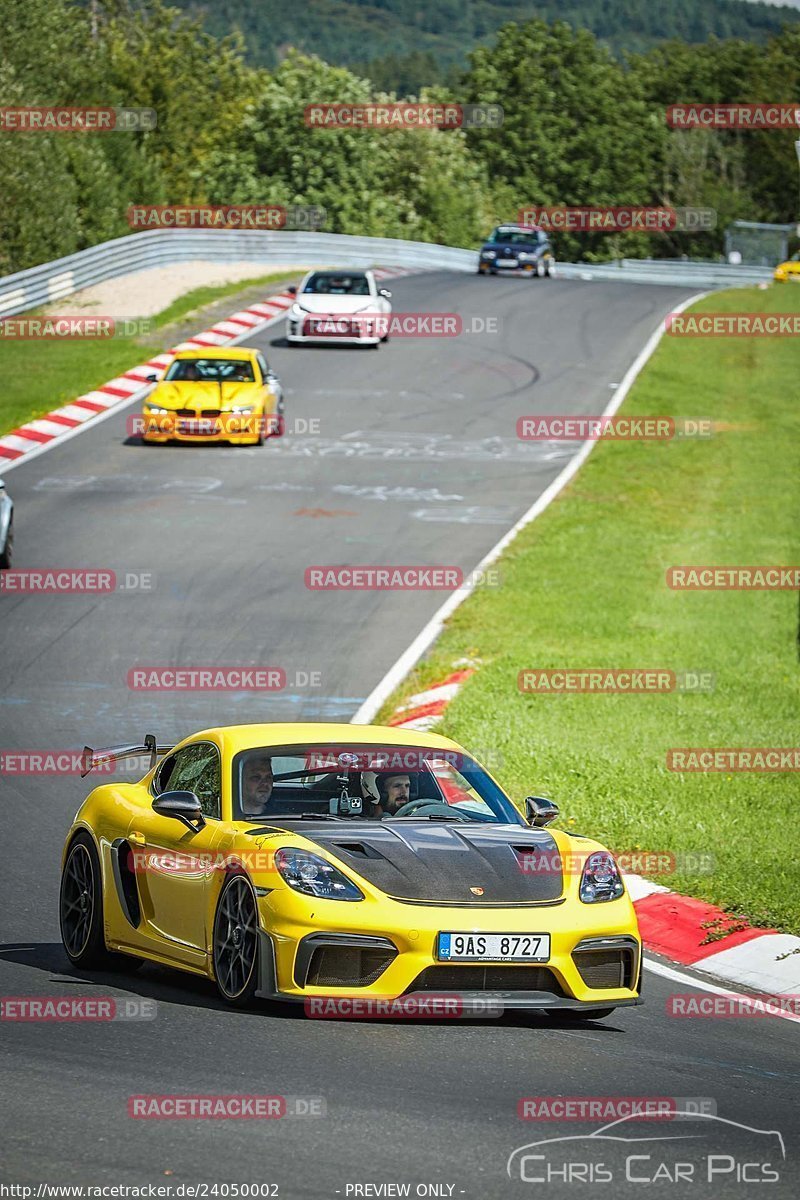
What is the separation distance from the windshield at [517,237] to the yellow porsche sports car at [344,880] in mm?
48160

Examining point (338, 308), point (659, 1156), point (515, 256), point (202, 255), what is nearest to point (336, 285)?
point (338, 308)

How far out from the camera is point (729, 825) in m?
12.7

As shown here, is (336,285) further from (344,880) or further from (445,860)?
(344,880)

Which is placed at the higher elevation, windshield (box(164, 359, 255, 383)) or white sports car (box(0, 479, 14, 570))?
windshield (box(164, 359, 255, 383))

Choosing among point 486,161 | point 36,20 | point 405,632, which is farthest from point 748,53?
point 405,632

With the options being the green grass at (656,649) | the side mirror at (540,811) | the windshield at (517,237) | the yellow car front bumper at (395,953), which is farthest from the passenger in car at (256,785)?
the windshield at (517,237)

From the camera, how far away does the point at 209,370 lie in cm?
3030

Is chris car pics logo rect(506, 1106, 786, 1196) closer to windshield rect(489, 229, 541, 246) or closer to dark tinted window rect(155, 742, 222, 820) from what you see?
dark tinted window rect(155, 742, 222, 820)

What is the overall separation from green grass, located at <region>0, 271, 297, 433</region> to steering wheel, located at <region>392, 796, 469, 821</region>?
23.6 metres

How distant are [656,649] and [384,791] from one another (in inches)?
398

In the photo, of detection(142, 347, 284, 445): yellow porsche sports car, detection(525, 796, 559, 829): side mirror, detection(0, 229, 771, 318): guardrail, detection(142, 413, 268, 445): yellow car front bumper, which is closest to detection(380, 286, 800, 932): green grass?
detection(525, 796, 559, 829): side mirror

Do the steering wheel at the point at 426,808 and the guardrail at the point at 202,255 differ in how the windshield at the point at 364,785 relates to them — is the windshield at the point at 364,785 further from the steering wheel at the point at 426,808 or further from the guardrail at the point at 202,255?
the guardrail at the point at 202,255

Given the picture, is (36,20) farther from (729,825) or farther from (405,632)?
(729,825)

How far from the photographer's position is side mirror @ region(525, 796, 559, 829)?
356 inches
